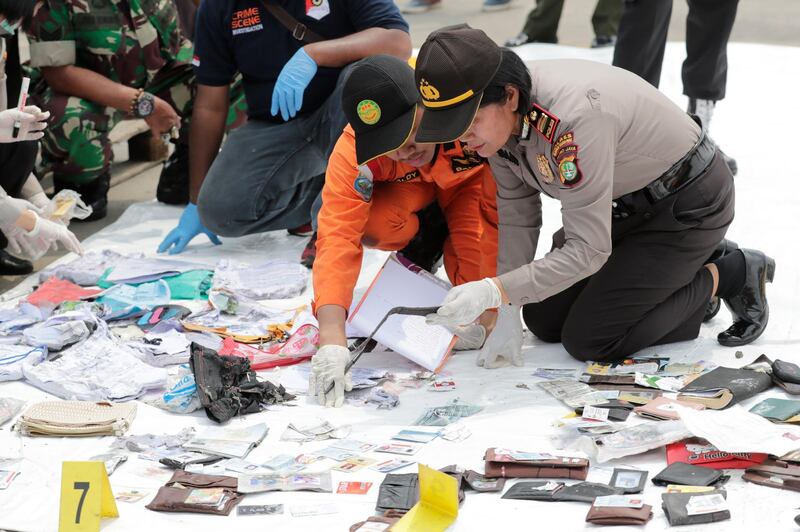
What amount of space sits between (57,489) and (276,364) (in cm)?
78

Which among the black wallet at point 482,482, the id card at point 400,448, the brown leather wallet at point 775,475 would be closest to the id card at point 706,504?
the brown leather wallet at point 775,475

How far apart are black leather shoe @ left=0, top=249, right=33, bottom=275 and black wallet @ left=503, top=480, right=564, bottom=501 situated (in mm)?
2204

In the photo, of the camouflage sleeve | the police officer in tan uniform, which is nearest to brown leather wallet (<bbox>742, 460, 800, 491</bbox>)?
the police officer in tan uniform

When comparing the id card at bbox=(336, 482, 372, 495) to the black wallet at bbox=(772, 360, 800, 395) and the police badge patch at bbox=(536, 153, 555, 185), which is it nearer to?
the police badge patch at bbox=(536, 153, 555, 185)

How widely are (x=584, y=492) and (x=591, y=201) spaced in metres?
0.68

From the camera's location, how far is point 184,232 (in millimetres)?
3781

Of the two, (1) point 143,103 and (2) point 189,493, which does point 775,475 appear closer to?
(2) point 189,493

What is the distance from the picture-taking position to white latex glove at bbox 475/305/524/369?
2707 mm

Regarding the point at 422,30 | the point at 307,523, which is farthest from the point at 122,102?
the point at 422,30

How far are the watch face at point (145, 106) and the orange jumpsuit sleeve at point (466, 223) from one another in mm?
1495

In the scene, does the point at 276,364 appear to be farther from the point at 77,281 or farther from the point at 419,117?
the point at 77,281

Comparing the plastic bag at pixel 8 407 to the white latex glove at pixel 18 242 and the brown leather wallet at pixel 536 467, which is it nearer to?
the white latex glove at pixel 18 242

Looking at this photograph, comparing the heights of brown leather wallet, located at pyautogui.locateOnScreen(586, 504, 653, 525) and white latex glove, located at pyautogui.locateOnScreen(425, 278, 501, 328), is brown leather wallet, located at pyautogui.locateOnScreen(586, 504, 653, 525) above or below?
below

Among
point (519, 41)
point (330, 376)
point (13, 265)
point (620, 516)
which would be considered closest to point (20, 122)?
point (13, 265)
